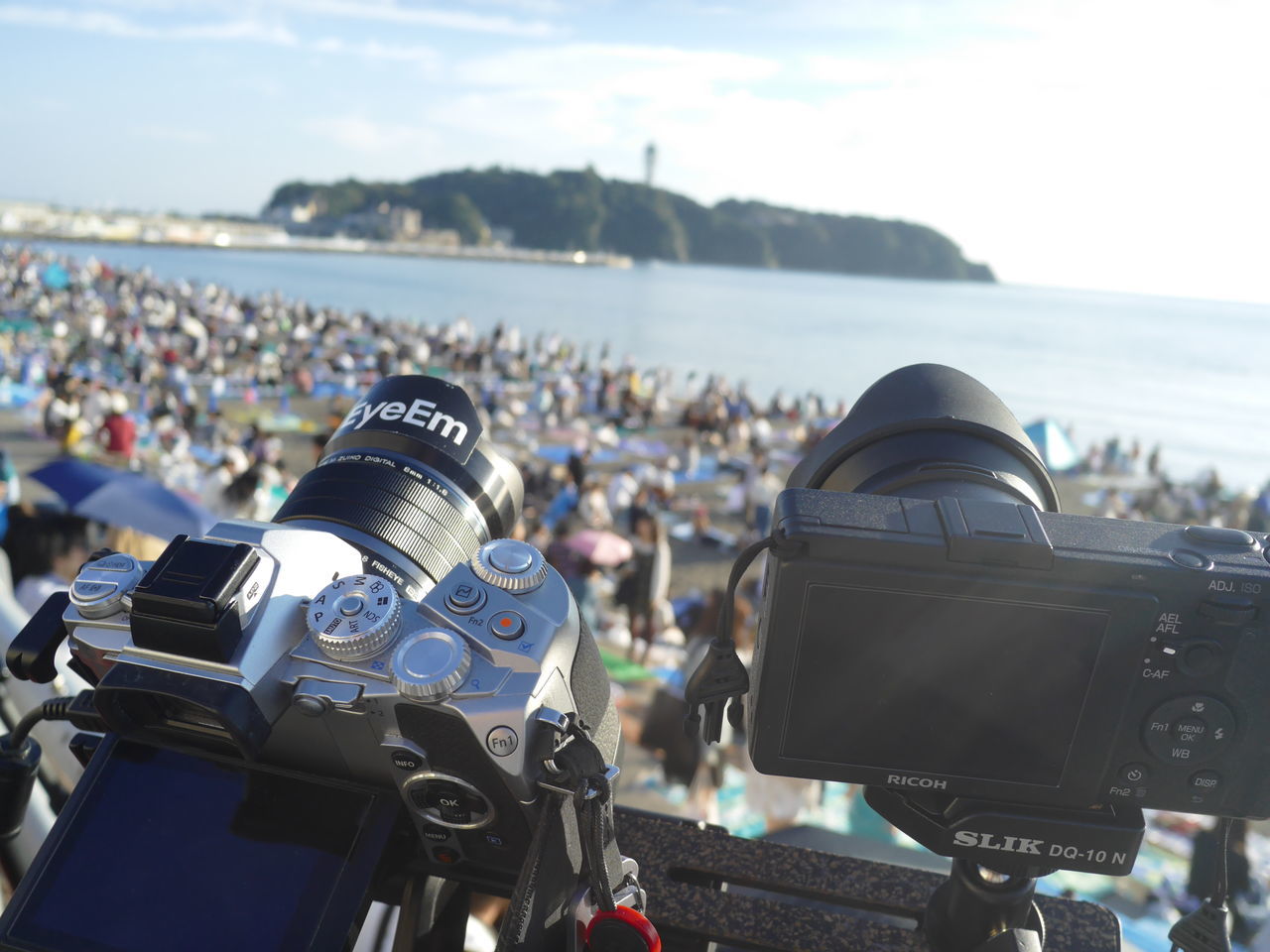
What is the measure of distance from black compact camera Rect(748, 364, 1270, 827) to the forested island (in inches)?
5421

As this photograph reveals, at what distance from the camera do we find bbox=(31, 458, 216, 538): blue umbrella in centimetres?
563

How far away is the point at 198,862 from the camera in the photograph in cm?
113

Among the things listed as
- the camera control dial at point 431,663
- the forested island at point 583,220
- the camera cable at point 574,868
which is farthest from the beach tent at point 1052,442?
the forested island at point 583,220

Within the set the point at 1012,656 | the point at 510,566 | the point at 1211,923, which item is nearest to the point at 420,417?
the point at 510,566

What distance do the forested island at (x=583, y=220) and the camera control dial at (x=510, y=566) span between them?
137m

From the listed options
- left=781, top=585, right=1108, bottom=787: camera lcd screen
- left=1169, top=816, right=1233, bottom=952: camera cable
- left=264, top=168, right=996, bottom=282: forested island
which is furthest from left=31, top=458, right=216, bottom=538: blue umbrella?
left=264, top=168, right=996, bottom=282: forested island

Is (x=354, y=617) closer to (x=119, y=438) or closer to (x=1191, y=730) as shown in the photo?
(x=1191, y=730)

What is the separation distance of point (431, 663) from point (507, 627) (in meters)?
0.12

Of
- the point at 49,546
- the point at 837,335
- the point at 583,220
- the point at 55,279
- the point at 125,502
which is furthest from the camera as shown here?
the point at 583,220

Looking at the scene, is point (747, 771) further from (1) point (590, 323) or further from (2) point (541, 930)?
(1) point (590, 323)

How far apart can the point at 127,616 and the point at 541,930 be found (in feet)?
2.31

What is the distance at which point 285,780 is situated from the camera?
1.19 m

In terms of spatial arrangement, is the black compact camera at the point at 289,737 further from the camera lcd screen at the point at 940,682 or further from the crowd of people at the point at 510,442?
the crowd of people at the point at 510,442

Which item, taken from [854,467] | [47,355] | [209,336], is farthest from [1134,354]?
[854,467]
